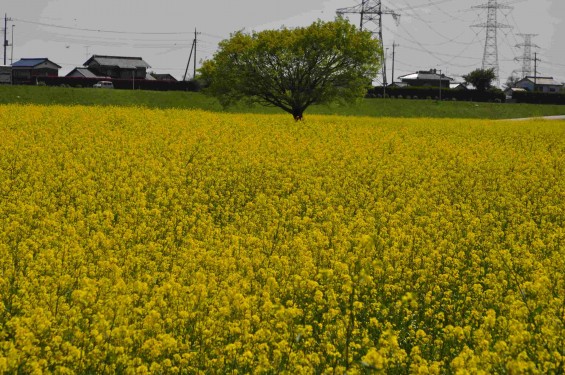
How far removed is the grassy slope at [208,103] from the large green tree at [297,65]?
7.29m

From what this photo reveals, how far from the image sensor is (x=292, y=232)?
11.3 meters

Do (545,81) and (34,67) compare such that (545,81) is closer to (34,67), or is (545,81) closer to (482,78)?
(482,78)

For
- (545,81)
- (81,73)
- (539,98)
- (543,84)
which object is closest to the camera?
(539,98)

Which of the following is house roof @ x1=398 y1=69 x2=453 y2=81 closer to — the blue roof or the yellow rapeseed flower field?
the blue roof

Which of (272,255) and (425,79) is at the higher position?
(425,79)

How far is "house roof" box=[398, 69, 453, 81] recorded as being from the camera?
125 meters

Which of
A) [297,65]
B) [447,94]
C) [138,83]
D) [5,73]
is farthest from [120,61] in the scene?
[297,65]

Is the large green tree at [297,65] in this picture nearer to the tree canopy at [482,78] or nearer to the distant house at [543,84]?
the tree canopy at [482,78]

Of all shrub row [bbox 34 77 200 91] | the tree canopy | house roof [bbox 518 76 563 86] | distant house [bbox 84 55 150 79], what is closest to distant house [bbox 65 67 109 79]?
distant house [bbox 84 55 150 79]

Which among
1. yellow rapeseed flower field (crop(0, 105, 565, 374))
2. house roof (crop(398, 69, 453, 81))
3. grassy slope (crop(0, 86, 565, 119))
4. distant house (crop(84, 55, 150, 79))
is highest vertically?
house roof (crop(398, 69, 453, 81))

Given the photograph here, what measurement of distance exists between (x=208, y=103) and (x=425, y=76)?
8033cm

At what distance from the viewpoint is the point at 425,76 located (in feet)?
413

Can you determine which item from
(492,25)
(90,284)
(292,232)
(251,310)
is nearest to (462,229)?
(292,232)

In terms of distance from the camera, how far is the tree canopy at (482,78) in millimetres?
98938
